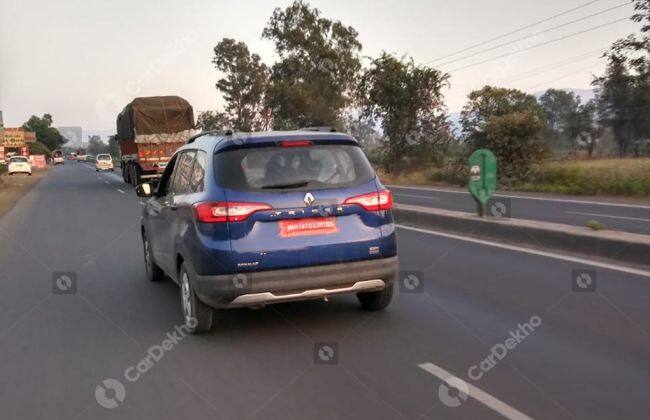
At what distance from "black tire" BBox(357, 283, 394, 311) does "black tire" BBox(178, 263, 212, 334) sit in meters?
1.53

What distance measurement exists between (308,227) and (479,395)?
1953 millimetres

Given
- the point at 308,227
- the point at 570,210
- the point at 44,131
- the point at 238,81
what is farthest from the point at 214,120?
the point at 44,131

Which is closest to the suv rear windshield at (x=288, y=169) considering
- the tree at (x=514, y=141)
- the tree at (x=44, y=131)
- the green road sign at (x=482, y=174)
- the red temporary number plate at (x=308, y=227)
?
the red temporary number plate at (x=308, y=227)

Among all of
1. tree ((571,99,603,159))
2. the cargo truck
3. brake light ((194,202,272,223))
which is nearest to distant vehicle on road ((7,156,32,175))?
the cargo truck

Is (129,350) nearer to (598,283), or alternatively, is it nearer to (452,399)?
(452,399)

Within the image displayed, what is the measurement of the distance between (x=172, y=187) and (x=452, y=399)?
3.90m

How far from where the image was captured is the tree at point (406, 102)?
3544 centimetres

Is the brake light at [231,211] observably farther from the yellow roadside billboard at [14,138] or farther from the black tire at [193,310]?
the yellow roadside billboard at [14,138]

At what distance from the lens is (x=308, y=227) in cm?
525

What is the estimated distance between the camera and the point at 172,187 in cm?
671

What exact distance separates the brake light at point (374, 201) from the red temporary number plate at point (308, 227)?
0.79 feet

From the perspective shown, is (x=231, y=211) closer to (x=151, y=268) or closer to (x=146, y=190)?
(x=146, y=190)

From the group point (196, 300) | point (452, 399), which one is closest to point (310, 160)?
point (196, 300)

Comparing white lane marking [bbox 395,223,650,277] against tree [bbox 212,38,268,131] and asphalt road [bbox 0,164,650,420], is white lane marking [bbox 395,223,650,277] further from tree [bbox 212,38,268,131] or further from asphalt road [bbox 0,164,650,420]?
tree [bbox 212,38,268,131]
